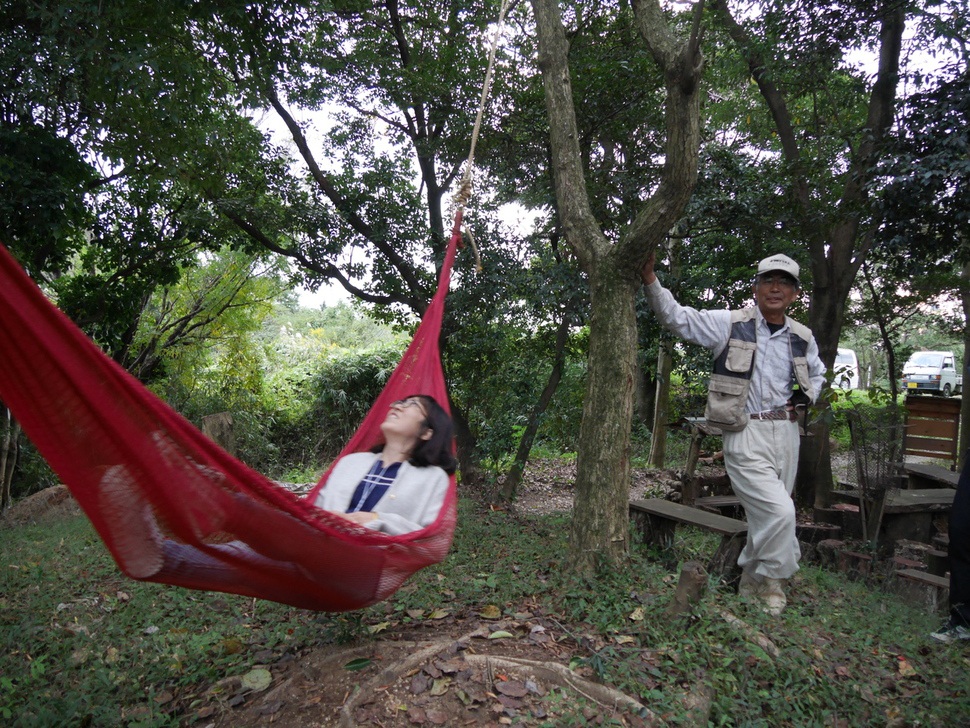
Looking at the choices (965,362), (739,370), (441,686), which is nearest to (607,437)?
(739,370)

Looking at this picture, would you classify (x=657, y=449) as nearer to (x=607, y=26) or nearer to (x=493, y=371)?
(x=493, y=371)

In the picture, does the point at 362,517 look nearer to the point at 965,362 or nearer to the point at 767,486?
the point at 767,486

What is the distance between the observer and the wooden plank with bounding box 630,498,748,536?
3.08m

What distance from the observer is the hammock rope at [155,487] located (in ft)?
5.59

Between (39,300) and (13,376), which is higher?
(39,300)

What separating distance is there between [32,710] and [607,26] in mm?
4866

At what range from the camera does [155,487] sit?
5.88ft

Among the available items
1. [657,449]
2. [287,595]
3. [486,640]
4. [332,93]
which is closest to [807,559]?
[486,640]

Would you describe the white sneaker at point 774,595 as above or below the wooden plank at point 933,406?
below

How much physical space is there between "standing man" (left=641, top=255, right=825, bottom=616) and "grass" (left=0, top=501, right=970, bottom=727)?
0.78 ft

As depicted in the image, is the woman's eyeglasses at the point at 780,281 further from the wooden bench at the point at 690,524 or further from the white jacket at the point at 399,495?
the white jacket at the point at 399,495

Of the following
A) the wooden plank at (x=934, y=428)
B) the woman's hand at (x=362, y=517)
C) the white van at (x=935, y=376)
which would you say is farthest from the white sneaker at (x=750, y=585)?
the white van at (x=935, y=376)

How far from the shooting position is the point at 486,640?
240cm

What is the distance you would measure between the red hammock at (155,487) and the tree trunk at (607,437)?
0.90 m
